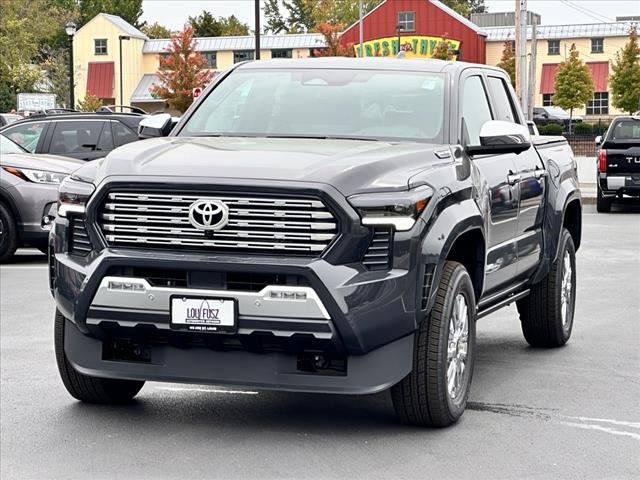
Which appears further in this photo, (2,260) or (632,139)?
(632,139)

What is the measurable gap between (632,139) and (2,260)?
13007 millimetres

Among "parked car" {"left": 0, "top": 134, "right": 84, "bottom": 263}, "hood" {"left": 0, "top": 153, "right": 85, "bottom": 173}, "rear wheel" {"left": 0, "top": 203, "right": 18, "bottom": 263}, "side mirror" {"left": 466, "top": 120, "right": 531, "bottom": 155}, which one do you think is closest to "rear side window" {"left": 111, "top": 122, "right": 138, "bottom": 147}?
"hood" {"left": 0, "top": 153, "right": 85, "bottom": 173}

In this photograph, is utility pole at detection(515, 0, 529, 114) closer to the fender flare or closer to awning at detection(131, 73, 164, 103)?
the fender flare

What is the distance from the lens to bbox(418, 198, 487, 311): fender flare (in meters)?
6.54

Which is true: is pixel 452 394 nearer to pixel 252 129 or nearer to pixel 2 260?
pixel 252 129

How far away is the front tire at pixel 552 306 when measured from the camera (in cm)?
944

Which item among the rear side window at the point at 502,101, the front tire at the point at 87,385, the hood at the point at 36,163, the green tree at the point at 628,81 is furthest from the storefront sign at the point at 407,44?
the front tire at the point at 87,385

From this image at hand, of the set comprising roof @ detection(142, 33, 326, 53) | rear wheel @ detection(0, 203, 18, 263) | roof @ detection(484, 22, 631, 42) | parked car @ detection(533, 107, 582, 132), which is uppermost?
roof @ detection(484, 22, 631, 42)

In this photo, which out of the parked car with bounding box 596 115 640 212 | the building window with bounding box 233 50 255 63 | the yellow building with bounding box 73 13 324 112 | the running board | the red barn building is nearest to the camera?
the running board

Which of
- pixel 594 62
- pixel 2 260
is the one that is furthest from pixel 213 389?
pixel 594 62

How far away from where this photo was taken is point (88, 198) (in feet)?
22.0

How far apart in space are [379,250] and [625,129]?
20.8 m

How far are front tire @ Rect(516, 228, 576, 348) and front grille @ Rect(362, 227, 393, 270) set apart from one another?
3297 millimetres

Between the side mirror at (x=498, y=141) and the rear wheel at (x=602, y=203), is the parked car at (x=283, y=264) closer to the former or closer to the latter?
the side mirror at (x=498, y=141)
